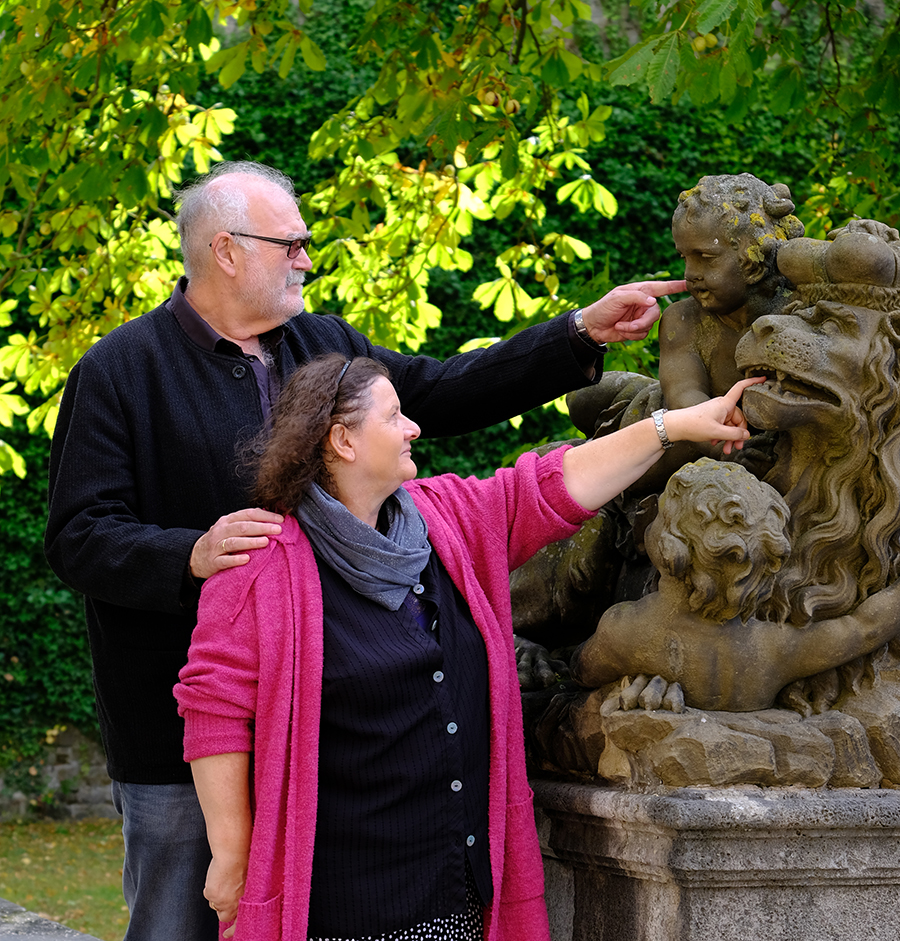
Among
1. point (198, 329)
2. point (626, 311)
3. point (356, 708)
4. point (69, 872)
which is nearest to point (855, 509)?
point (626, 311)

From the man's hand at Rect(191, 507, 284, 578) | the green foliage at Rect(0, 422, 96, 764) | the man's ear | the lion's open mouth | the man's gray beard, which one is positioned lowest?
the green foliage at Rect(0, 422, 96, 764)

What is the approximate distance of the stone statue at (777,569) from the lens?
7.23 feet

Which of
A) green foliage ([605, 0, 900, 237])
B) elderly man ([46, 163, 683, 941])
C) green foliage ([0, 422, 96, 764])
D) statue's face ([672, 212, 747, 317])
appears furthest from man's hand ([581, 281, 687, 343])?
green foliage ([0, 422, 96, 764])

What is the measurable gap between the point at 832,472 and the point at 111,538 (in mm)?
1389

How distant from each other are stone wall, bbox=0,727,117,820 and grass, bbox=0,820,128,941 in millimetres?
103

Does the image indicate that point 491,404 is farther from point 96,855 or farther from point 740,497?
point 96,855

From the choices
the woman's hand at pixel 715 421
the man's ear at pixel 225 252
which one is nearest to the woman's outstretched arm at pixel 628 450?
the woman's hand at pixel 715 421

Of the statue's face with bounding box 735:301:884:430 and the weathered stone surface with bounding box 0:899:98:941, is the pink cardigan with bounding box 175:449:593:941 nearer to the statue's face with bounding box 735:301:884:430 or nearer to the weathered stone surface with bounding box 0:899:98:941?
the statue's face with bounding box 735:301:884:430

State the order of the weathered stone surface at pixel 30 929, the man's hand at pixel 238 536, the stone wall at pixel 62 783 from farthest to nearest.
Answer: the stone wall at pixel 62 783
the weathered stone surface at pixel 30 929
the man's hand at pixel 238 536

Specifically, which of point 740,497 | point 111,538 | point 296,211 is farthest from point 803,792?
point 296,211

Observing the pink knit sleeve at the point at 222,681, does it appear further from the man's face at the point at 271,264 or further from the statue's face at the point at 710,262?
the statue's face at the point at 710,262

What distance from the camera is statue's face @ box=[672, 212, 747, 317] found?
2477 millimetres

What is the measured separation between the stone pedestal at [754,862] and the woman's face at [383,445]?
0.72 meters

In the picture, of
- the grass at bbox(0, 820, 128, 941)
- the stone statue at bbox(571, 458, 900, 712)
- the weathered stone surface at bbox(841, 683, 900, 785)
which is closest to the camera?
the stone statue at bbox(571, 458, 900, 712)
